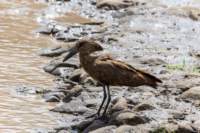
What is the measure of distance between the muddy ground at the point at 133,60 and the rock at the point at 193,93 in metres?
0.01

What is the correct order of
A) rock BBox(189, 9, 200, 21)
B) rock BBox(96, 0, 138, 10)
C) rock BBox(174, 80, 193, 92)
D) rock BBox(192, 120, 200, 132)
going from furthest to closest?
rock BBox(96, 0, 138, 10), rock BBox(189, 9, 200, 21), rock BBox(174, 80, 193, 92), rock BBox(192, 120, 200, 132)

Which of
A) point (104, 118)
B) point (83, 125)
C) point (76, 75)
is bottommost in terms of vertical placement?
point (76, 75)

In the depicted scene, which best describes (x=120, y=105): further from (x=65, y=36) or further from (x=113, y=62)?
(x=65, y=36)

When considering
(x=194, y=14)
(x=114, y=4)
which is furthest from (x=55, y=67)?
(x=114, y=4)

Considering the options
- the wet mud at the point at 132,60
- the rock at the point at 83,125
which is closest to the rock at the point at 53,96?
the wet mud at the point at 132,60

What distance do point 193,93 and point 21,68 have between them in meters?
3.56

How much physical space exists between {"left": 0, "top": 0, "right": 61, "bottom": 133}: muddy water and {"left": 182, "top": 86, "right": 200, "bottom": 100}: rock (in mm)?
1715

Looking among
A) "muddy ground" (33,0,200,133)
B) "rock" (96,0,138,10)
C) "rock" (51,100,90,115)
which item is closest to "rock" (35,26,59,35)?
"muddy ground" (33,0,200,133)

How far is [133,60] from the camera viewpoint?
11.7 m

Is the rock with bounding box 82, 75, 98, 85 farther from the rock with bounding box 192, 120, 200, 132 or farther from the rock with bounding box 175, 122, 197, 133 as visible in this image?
the rock with bounding box 175, 122, 197, 133

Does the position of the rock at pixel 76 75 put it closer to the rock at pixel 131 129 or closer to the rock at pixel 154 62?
the rock at pixel 154 62

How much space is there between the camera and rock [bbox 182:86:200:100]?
882cm

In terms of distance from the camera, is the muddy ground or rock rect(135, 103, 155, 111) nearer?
the muddy ground

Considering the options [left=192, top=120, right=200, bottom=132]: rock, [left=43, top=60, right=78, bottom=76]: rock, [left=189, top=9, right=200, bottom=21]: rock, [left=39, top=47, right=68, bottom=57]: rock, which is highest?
[left=192, top=120, right=200, bottom=132]: rock
